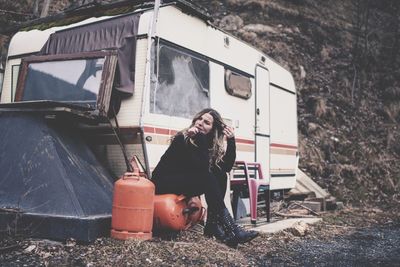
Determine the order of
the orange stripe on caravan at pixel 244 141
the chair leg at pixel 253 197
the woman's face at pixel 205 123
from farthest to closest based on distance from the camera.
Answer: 1. the orange stripe on caravan at pixel 244 141
2. the chair leg at pixel 253 197
3. the woman's face at pixel 205 123

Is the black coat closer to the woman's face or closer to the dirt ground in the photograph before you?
the woman's face

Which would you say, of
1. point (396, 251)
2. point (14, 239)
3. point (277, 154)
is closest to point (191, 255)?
point (14, 239)

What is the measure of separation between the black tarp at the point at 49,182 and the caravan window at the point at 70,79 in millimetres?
475

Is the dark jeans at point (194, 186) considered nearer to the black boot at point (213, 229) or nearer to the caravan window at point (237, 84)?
the black boot at point (213, 229)

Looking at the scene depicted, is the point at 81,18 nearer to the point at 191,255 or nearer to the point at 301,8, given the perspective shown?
the point at 191,255

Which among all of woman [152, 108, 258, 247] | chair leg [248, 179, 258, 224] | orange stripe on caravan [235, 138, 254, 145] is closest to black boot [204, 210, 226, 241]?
woman [152, 108, 258, 247]

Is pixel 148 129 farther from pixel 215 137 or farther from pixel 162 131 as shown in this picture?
pixel 215 137

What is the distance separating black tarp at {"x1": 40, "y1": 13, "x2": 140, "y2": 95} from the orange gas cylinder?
136 centimetres

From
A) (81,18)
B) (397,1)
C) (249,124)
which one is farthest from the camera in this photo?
(397,1)

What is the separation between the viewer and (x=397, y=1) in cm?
1870

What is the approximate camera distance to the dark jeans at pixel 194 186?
14.7 ft

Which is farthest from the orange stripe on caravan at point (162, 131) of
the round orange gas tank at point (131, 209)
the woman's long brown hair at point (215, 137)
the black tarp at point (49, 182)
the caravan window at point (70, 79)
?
the round orange gas tank at point (131, 209)

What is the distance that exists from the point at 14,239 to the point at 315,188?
279 inches

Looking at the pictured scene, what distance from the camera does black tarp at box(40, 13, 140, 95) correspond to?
5.16m
